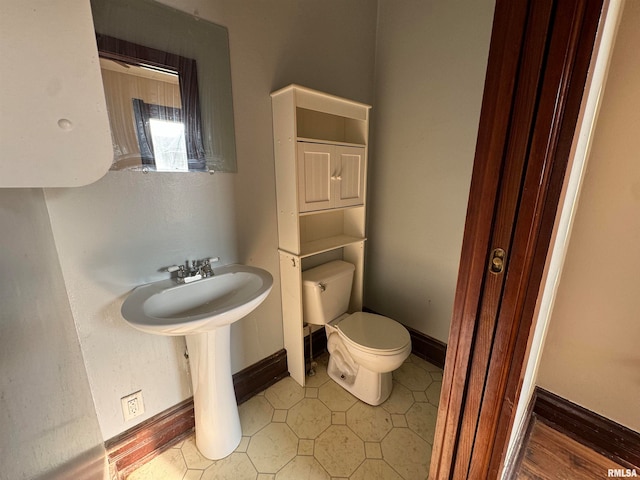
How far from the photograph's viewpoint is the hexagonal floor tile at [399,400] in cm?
149

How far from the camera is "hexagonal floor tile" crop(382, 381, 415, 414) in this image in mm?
1486

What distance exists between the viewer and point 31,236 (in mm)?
745

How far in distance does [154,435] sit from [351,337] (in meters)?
1.01

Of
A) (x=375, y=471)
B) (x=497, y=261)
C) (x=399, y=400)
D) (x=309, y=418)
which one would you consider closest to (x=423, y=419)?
(x=399, y=400)

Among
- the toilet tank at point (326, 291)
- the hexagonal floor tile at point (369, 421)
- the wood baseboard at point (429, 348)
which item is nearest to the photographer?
the hexagonal floor tile at point (369, 421)

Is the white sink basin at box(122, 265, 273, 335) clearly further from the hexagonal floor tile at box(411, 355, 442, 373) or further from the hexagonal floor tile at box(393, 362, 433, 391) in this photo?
the hexagonal floor tile at box(411, 355, 442, 373)

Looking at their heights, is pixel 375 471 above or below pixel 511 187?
below

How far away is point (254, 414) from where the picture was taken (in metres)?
1.46

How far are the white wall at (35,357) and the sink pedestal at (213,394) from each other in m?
0.36

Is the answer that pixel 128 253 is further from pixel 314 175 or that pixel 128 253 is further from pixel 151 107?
pixel 314 175

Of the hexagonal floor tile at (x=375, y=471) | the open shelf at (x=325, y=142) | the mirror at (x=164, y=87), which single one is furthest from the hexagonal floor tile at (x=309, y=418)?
the open shelf at (x=325, y=142)

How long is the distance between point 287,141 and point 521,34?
37.8 inches

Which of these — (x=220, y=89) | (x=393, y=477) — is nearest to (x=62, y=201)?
(x=220, y=89)

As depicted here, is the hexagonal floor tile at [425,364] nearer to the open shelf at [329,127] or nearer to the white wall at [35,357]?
the open shelf at [329,127]
